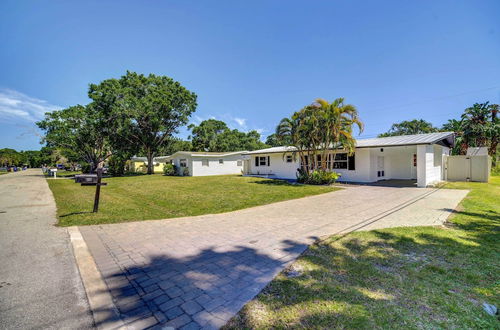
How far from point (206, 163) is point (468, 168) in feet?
76.7

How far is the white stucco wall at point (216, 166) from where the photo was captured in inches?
1023

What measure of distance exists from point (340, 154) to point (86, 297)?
1761 centimetres

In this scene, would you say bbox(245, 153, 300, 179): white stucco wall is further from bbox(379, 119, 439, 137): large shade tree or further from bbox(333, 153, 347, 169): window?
bbox(379, 119, 439, 137): large shade tree

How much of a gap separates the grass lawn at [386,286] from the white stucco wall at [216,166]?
2287cm

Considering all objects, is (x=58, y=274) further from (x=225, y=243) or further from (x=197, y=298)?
(x=225, y=243)

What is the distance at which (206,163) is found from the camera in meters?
27.0

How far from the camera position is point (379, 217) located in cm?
642

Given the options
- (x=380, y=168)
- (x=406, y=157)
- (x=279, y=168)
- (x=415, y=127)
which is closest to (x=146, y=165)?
(x=279, y=168)

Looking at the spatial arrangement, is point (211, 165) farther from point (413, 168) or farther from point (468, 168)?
point (468, 168)

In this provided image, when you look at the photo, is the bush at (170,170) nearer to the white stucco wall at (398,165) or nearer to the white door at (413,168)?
the white stucco wall at (398,165)

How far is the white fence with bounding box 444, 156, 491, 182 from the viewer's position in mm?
14508

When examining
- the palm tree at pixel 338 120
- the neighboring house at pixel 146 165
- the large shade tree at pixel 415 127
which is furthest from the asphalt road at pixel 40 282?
the large shade tree at pixel 415 127

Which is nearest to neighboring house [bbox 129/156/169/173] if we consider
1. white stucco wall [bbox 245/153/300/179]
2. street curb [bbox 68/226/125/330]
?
white stucco wall [bbox 245/153/300/179]

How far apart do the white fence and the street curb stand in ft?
67.5
